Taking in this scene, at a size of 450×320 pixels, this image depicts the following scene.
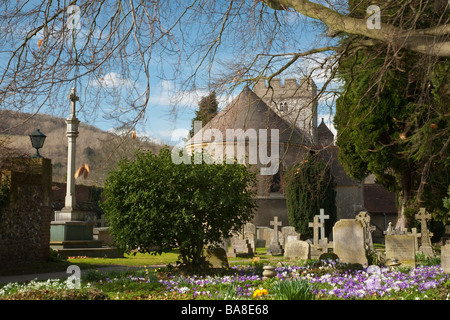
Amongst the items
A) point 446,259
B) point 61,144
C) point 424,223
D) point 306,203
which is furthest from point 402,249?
point 61,144

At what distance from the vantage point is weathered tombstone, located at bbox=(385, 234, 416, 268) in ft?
46.0

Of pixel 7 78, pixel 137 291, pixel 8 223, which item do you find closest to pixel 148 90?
pixel 7 78

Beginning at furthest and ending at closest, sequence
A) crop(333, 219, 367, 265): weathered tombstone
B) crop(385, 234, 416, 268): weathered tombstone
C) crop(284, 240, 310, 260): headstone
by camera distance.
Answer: crop(284, 240, 310, 260): headstone → crop(385, 234, 416, 268): weathered tombstone → crop(333, 219, 367, 265): weathered tombstone

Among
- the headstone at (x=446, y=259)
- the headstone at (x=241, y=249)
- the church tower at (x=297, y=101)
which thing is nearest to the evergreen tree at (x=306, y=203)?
the headstone at (x=241, y=249)

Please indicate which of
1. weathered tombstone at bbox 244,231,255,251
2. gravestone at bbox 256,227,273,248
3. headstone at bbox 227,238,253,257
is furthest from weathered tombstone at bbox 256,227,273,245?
headstone at bbox 227,238,253,257

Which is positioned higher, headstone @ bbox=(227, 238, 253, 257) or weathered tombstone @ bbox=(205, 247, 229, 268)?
weathered tombstone @ bbox=(205, 247, 229, 268)

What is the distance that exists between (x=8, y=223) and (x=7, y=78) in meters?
7.61

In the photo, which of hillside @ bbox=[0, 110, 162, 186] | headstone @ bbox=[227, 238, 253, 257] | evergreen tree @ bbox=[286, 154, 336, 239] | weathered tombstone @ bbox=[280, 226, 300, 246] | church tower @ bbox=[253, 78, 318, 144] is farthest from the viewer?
evergreen tree @ bbox=[286, 154, 336, 239]

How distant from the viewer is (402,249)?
46.8 ft

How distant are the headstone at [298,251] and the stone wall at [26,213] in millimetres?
7370

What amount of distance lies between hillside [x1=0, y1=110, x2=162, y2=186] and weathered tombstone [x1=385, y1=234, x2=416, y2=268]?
7.82 m

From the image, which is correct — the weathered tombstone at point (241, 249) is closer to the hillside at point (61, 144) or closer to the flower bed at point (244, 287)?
the hillside at point (61, 144)

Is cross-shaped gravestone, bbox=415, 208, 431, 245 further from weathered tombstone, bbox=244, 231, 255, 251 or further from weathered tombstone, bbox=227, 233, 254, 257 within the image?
weathered tombstone, bbox=227, 233, 254, 257
